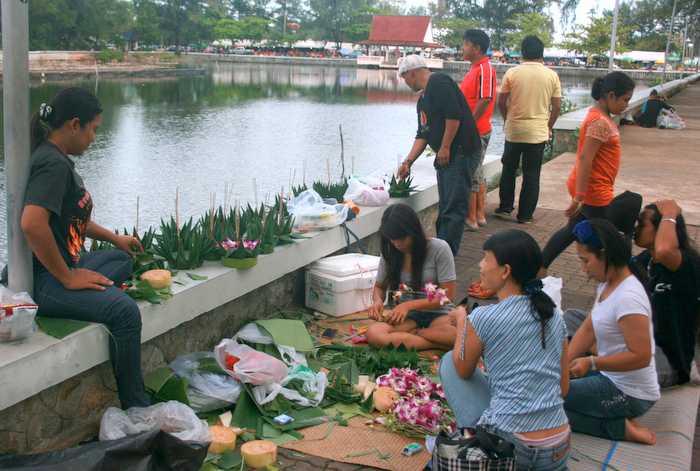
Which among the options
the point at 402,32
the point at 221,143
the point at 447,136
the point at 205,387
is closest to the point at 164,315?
the point at 205,387

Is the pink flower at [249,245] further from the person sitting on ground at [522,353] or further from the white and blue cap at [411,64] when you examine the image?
the white and blue cap at [411,64]

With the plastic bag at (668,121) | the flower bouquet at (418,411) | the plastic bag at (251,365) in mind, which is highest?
the plastic bag at (668,121)

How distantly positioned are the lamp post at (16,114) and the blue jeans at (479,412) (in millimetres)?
1785

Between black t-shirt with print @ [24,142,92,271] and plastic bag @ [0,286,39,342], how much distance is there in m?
0.25

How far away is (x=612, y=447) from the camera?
11.1ft

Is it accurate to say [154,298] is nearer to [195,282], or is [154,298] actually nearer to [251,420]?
[195,282]

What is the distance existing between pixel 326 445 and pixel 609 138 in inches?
104

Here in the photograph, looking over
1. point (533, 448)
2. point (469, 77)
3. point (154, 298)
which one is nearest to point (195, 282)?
point (154, 298)

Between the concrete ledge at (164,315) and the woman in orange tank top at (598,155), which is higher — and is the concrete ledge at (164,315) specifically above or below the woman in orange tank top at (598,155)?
below

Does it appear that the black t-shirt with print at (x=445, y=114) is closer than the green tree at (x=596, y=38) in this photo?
Yes

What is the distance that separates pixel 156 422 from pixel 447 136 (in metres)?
3.29

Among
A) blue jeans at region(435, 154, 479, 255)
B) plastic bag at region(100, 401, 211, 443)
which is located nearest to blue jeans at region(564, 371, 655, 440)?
plastic bag at region(100, 401, 211, 443)

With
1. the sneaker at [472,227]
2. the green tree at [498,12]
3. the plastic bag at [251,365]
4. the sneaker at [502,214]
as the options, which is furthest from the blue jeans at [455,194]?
the green tree at [498,12]

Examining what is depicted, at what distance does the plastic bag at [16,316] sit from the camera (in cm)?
291
